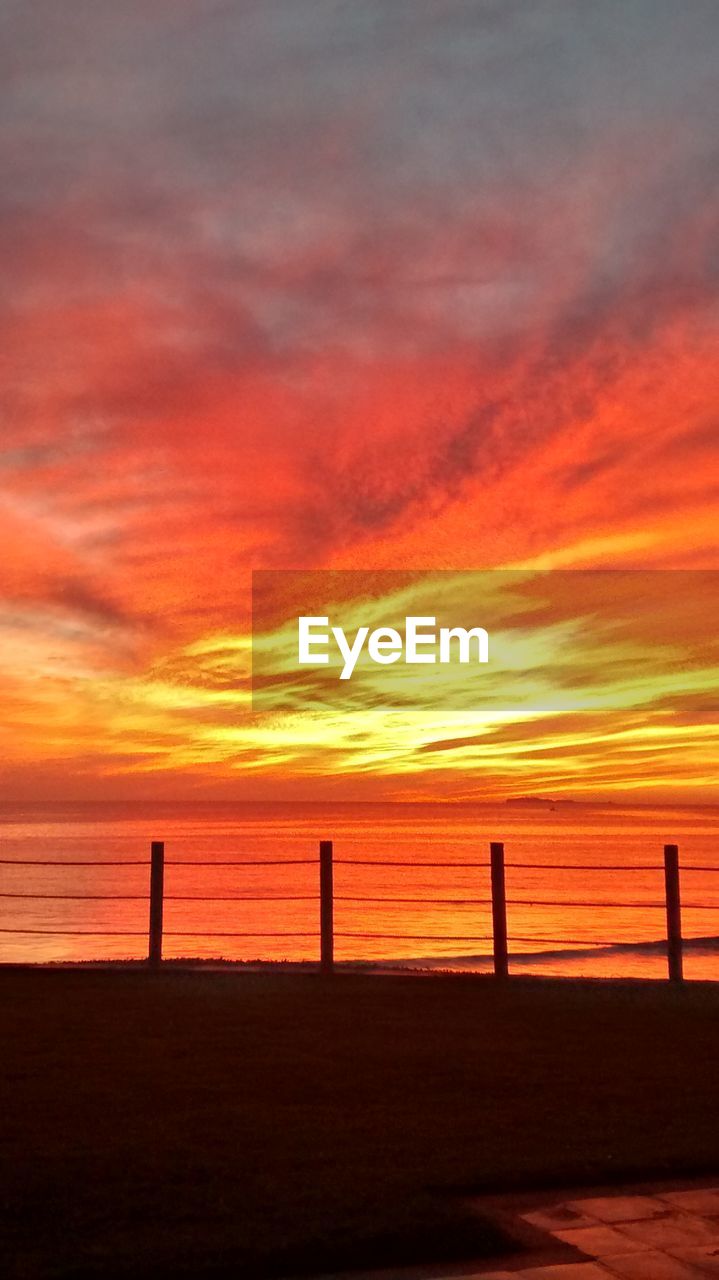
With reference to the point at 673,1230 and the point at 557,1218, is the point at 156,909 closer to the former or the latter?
the point at 557,1218

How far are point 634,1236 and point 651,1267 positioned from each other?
0.36m

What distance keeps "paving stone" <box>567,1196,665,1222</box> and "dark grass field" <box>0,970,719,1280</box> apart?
327 mm

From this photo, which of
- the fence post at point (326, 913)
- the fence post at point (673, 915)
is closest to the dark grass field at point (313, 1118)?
the fence post at point (673, 915)

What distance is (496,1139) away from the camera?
5.69 meters

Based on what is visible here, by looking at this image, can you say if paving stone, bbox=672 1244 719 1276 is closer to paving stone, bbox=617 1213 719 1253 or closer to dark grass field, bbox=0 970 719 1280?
paving stone, bbox=617 1213 719 1253

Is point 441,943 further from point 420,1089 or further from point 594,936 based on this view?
point 420,1089

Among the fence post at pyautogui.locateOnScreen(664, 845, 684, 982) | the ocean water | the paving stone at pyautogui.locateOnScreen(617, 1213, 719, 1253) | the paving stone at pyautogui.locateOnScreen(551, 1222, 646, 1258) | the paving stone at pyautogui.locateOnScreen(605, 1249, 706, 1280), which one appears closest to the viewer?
the paving stone at pyautogui.locateOnScreen(605, 1249, 706, 1280)

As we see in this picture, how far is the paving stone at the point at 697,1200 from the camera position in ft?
15.2

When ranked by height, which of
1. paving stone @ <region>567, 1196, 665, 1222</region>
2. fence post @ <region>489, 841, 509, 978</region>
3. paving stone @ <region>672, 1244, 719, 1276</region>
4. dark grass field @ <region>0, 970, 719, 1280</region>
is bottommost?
paving stone @ <region>672, 1244, 719, 1276</region>

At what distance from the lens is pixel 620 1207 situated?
4645mm

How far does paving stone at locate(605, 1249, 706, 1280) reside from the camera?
12.7 feet

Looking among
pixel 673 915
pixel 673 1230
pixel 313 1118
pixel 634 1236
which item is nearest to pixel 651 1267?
pixel 634 1236

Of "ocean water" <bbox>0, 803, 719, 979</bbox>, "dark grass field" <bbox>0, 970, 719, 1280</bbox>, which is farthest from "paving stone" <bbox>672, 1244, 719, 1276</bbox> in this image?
"ocean water" <bbox>0, 803, 719, 979</bbox>

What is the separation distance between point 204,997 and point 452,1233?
23.4 feet
